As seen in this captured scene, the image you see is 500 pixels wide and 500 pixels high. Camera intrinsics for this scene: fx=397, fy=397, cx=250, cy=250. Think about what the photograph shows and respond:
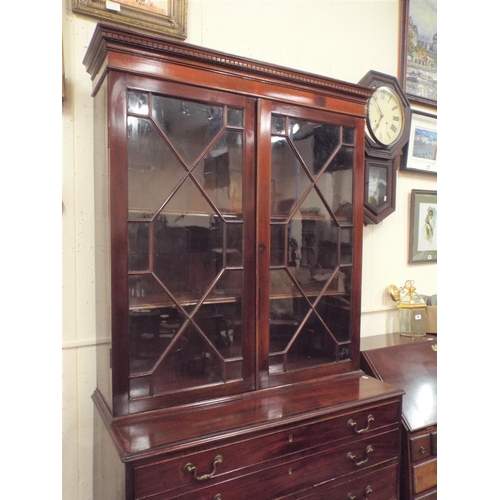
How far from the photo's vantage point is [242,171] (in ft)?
4.60

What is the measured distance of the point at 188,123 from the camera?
1.31 m

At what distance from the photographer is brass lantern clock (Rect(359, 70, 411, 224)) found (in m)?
2.08

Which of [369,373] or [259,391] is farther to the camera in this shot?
[369,373]

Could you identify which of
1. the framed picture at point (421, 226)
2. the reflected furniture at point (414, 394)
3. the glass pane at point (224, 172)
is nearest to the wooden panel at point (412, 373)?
the reflected furniture at point (414, 394)

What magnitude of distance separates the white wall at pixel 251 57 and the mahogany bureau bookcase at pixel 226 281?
0.11m

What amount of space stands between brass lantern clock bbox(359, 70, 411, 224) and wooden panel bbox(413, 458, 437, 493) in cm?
117

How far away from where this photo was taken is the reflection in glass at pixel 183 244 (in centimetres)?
126

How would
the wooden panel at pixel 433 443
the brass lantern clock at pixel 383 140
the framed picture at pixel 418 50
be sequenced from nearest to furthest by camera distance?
the wooden panel at pixel 433 443
the brass lantern clock at pixel 383 140
the framed picture at pixel 418 50

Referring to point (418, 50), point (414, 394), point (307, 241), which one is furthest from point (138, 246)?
point (418, 50)

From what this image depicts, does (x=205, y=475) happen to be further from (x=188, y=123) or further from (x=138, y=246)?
(x=188, y=123)

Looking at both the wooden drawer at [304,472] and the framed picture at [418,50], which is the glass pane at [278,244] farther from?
the framed picture at [418,50]
